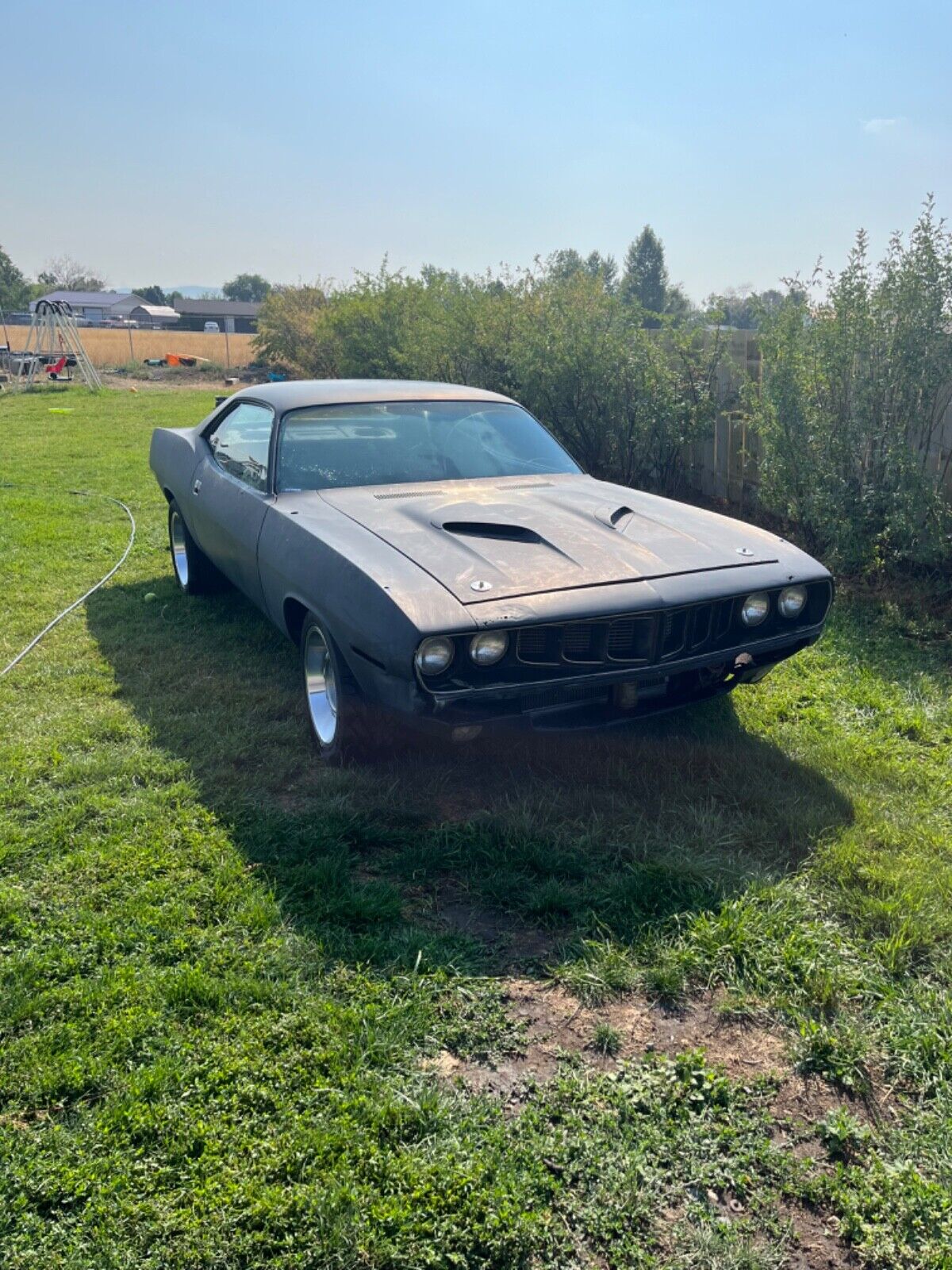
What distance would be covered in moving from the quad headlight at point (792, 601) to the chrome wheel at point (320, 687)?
1.73 metres

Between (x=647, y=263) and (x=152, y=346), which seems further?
(x=647, y=263)

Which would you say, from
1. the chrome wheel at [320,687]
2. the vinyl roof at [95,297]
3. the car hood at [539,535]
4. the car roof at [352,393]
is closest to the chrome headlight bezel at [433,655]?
the car hood at [539,535]

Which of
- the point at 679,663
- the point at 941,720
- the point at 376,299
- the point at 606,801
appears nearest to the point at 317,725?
the point at 606,801

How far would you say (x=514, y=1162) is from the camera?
201 cm

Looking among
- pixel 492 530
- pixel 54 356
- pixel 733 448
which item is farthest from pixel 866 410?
pixel 54 356

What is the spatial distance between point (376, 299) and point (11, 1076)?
47.6ft

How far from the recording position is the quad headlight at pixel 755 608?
11.9 feet

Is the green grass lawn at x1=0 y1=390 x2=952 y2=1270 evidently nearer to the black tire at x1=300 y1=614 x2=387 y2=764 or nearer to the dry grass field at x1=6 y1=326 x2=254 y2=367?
the black tire at x1=300 y1=614 x2=387 y2=764

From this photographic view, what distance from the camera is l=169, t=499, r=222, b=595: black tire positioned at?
236 inches

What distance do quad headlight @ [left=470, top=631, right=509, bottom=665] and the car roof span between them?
210 centimetres

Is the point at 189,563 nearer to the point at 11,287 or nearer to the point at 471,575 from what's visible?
the point at 471,575

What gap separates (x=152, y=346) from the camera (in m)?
37.6

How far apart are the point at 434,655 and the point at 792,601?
4.92 ft

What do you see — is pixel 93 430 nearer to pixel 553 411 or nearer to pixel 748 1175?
pixel 553 411
